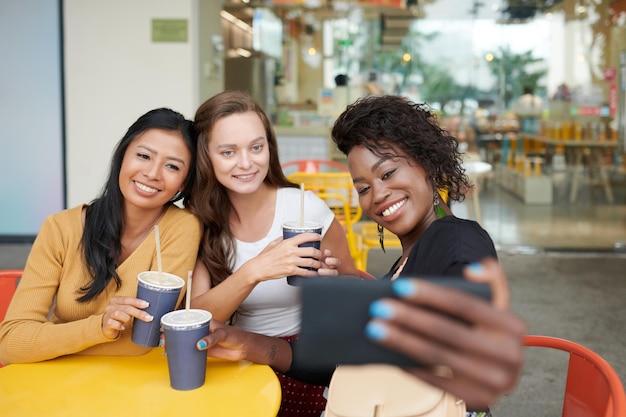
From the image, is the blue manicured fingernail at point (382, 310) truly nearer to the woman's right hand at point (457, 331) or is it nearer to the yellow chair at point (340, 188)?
the woman's right hand at point (457, 331)

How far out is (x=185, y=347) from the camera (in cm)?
135

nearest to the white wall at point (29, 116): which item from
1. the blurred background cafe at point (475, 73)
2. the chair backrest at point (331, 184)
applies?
the blurred background cafe at point (475, 73)

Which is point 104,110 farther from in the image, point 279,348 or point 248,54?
point 279,348

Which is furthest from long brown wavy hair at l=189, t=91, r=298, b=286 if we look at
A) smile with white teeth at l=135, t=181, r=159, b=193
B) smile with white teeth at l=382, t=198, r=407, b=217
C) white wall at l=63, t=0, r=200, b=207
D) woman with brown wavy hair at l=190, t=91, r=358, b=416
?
white wall at l=63, t=0, r=200, b=207

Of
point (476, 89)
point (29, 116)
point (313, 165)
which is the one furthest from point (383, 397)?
point (476, 89)

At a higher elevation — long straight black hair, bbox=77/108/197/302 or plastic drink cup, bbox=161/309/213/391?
long straight black hair, bbox=77/108/197/302

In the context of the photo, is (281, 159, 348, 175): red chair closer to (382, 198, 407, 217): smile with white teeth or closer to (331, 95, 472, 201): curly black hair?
(331, 95, 472, 201): curly black hair

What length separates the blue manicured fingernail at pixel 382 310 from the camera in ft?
2.09

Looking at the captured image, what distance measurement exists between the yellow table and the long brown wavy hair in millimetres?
332

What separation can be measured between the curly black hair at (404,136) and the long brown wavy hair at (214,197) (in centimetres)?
36

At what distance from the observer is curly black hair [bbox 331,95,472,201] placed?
1523 mm

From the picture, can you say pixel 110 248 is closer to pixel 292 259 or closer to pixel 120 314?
pixel 120 314

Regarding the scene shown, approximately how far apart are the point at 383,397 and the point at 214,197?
2.98 feet

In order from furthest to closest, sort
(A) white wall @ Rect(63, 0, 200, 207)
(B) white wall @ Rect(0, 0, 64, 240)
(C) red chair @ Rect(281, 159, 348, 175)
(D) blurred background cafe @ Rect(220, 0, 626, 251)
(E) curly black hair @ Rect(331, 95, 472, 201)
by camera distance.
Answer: (D) blurred background cafe @ Rect(220, 0, 626, 251)
(B) white wall @ Rect(0, 0, 64, 240)
(A) white wall @ Rect(63, 0, 200, 207)
(C) red chair @ Rect(281, 159, 348, 175)
(E) curly black hair @ Rect(331, 95, 472, 201)
